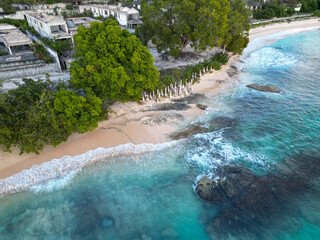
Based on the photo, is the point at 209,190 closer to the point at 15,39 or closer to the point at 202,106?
the point at 202,106

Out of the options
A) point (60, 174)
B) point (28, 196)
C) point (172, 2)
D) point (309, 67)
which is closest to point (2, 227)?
point (28, 196)

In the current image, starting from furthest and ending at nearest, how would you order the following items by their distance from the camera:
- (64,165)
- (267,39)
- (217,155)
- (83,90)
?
(267,39), (83,90), (217,155), (64,165)

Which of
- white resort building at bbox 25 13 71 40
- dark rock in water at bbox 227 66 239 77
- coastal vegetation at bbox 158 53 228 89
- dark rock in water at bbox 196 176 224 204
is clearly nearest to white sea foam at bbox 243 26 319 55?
dark rock in water at bbox 227 66 239 77

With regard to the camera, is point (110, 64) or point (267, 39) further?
point (267, 39)

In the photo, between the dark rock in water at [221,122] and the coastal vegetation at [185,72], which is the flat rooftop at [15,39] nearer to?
the coastal vegetation at [185,72]

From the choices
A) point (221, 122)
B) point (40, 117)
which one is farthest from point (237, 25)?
point (40, 117)
